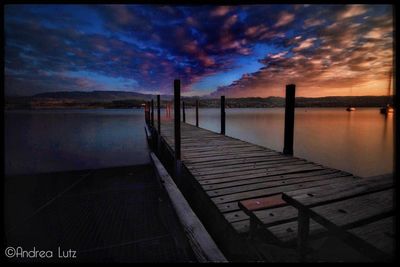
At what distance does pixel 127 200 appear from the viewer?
631 centimetres

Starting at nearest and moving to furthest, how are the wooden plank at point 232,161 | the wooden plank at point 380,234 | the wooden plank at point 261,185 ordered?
the wooden plank at point 380,234 → the wooden plank at point 261,185 → the wooden plank at point 232,161

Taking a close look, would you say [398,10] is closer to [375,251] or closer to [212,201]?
[375,251]

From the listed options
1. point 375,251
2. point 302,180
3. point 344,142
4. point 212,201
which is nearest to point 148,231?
point 212,201

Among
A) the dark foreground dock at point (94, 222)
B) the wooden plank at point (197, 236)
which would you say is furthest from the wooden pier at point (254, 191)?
the dark foreground dock at point (94, 222)

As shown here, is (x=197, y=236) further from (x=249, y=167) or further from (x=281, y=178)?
(x=249, y=167)

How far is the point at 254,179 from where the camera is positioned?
4.16 meters

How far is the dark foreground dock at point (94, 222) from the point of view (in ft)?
12.4

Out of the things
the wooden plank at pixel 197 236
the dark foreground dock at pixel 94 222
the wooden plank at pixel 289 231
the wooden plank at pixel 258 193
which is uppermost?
the wooden plank at pixel 289 231

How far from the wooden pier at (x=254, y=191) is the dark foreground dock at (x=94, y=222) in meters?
0.72

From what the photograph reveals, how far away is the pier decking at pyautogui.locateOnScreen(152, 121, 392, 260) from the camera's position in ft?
7.29

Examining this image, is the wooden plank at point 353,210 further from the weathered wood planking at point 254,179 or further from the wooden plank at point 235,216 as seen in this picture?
the wooden plank at point 235,216

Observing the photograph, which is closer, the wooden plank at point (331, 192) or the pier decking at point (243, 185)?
the wooden plank at point (331, 192)

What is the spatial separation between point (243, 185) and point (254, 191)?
12.8 inches

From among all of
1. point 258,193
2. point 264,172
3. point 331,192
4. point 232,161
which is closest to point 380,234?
point 331,192
